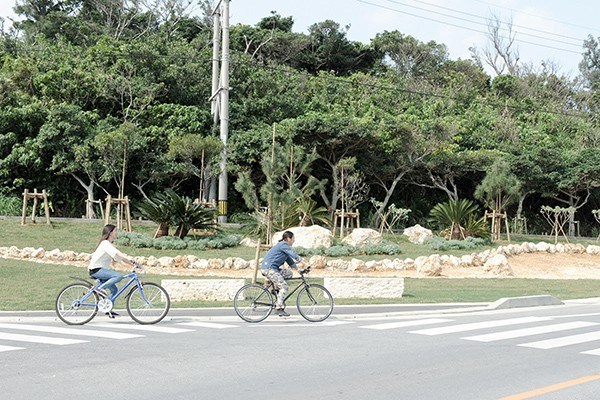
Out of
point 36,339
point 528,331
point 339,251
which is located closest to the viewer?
point 36,339

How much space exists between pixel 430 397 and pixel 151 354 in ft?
12.8

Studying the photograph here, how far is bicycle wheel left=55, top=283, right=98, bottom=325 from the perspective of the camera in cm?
1230

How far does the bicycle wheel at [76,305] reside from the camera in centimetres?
1230

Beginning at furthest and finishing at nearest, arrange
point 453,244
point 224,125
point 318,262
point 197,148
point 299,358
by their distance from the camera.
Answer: point 224,125 → point 197,148 → point 453,244 → point 318,262 → point 299,358

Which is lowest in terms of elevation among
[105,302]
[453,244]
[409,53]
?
[105,302]

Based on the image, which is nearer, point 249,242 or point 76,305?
point 76,305

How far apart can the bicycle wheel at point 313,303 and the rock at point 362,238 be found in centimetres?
1419

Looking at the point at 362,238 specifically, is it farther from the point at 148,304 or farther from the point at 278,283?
the point at 148,304

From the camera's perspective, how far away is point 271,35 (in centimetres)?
5675

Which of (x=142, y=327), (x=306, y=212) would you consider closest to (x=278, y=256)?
(x=142, y=327)

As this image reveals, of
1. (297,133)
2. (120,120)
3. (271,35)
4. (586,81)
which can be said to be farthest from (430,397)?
(586,81)

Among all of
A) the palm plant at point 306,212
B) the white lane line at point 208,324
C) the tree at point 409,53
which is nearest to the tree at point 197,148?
the palm plant at point 306,212

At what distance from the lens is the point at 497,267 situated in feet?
81.6

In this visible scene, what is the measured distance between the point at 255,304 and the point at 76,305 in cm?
313
